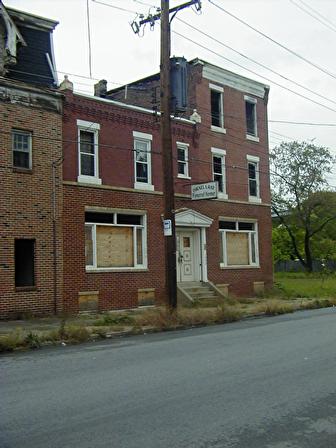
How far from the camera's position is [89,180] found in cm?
1956

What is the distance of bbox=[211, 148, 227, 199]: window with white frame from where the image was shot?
24797 mm

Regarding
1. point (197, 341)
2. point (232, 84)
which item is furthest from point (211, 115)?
point (197, 341)

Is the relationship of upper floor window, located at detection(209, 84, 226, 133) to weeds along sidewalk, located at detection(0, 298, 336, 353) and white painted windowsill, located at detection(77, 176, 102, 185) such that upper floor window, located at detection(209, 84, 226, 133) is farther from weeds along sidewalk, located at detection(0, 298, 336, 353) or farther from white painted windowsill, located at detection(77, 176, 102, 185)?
weeds along sidewalk, located at detection(0, 298, 336, 353)

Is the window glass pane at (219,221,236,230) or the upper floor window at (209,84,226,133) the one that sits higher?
the upper floor window at (209,84,226,133)

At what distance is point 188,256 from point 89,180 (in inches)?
244

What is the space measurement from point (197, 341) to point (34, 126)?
9.35m

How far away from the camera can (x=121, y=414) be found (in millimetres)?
6145

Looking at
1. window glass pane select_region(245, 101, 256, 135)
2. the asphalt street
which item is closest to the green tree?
window glass pane select_region(245, 101, 256, 135)

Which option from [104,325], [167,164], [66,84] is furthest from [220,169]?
[104,325]

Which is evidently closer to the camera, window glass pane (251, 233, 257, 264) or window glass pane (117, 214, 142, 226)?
window glass pane (117, 214, 142, 226)

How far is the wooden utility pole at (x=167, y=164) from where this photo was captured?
53.5 feet

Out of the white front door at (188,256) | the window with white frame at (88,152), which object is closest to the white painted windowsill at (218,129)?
the white front door at (188,256)

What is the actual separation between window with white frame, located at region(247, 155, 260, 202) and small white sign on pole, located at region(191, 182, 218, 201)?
4.93 meters

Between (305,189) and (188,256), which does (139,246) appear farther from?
(305,189)
